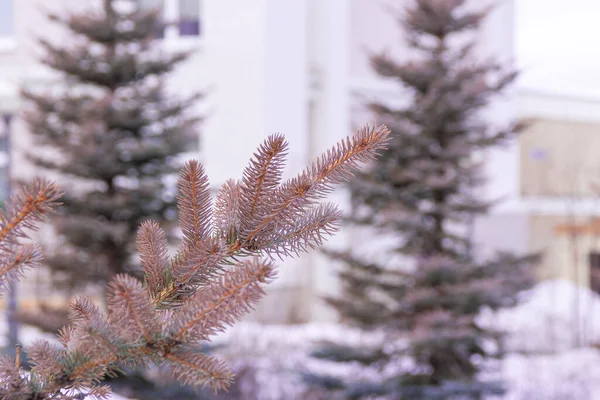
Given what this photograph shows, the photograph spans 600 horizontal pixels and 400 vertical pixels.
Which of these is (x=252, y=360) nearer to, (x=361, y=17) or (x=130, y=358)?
(x=130, y=358)

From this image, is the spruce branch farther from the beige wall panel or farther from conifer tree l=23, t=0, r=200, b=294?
the beige wall panel

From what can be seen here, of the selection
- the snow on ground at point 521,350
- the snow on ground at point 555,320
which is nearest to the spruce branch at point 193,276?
the snow on ground at point 521,350

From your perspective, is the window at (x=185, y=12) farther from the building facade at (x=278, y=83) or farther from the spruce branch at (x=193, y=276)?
the spruce branch at (x=193, y=276)

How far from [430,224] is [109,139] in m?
2.90

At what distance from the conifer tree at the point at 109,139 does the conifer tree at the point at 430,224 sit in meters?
1.86

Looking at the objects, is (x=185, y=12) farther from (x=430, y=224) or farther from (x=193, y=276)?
(x=193, y=276)

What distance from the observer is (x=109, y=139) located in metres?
6.16

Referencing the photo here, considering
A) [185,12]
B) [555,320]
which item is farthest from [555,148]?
A: [185,12]

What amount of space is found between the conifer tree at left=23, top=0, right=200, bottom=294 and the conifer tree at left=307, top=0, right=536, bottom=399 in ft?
6.11

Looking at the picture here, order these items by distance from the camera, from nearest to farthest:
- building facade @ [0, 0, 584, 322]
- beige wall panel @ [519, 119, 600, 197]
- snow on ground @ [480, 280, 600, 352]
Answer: snow on ground @ [480, 280, 600, 352] → building facade @ [0, 0, 584, 322] → beige wall panel @ [519, 119, 600, 197]

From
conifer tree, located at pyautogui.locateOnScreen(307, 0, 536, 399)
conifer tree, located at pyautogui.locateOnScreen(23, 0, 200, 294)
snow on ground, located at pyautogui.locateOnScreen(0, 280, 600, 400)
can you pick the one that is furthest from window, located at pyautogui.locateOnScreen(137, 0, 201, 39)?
conifer tree, located at pyautogui.locateOnScreen(307, 0, 536, 399)

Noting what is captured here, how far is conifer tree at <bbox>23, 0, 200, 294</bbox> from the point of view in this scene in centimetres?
611

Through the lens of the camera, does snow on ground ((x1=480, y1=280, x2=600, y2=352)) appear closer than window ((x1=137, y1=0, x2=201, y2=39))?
Yes

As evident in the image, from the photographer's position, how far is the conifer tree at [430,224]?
5.42 meters
